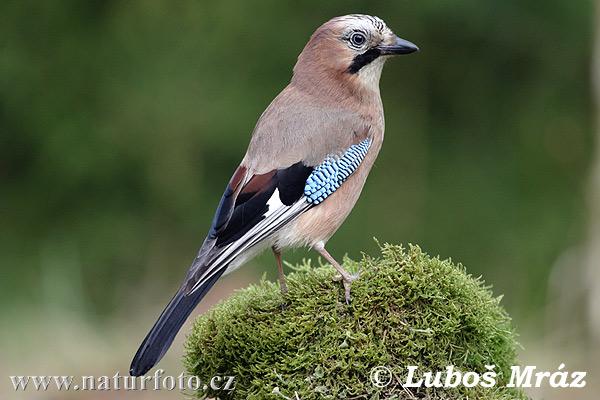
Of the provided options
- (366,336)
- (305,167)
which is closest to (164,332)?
(366,336)

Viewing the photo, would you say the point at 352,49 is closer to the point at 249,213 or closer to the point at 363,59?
the point at 363,59

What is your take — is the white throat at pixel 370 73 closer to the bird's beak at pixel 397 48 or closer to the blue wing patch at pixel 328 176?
the bird's beak at pixel 397 48

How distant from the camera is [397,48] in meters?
6.63

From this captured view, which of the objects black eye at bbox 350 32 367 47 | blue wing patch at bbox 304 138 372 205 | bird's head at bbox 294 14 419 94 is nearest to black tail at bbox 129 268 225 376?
blue wing patch at bbox 304 138 372 205

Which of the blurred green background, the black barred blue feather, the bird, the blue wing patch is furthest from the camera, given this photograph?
the blurred green background

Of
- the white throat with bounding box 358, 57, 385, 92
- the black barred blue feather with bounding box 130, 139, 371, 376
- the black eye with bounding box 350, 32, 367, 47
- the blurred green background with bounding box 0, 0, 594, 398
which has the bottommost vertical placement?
the black barred blue feather with bounding box 130, 139, 371, 376

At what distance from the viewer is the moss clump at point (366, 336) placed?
5.16 meters

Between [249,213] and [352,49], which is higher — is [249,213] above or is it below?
below

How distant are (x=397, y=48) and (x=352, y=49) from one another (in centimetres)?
30

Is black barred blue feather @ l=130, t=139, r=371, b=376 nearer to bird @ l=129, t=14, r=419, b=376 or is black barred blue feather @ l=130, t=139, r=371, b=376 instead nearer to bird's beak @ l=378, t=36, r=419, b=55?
bird @ l=129, t=14, r=419, b=376

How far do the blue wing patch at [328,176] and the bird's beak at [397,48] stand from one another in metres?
0.74

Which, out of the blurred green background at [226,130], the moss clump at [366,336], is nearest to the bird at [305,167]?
the moss clump at [366,336]

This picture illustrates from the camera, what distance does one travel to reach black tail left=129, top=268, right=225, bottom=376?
207 inches

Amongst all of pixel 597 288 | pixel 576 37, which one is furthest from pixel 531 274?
pixel 576 37
